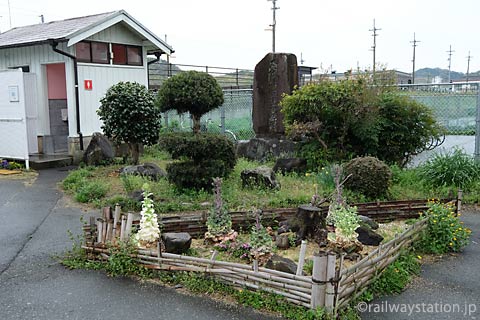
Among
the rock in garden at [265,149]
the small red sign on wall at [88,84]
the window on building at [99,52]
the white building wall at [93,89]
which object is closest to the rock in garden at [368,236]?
the rock in garden at [265,149]

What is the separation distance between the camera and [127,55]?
1400cm

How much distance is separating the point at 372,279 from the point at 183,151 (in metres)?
4.10

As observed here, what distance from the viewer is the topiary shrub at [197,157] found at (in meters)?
7.50

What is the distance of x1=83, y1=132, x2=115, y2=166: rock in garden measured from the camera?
11633 mm

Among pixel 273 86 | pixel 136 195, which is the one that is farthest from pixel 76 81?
pixel 136 195

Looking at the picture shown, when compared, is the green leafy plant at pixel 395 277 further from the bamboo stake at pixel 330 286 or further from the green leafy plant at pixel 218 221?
the green leafy plant at pixel 218 221

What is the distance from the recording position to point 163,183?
8.69 metres

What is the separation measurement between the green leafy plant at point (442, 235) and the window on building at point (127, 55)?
1077 cm

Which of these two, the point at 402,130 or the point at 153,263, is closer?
the point at 153,263

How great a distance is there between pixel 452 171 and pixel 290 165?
3086mm

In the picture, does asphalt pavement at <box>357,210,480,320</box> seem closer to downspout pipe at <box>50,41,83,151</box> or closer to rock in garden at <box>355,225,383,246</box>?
rock in garden at <box>355,225,383,246</box>

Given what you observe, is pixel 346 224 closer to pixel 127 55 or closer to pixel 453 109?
pixel 453 109

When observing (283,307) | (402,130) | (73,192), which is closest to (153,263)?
(283,307)

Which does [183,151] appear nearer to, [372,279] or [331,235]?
[331,235]
